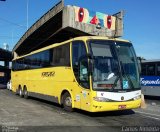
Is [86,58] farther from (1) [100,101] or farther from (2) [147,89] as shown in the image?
(2) [147,89]

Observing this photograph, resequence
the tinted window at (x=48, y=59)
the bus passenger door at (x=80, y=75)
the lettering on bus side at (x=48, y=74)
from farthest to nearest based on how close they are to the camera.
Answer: the lettering on bus side at (x=48, y=74) < the tinted window at (x=48, y=59) < the bus passenger door at (x=80, y=75)

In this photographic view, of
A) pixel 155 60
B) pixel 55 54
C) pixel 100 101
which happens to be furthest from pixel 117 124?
pixel 155 60

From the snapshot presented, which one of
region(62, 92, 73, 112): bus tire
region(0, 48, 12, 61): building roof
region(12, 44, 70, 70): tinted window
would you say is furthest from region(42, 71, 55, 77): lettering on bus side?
region(0, 48, 12, 61): building roof

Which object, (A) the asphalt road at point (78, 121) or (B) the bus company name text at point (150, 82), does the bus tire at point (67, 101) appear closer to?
(A) the asphalt road at point (78, 121)

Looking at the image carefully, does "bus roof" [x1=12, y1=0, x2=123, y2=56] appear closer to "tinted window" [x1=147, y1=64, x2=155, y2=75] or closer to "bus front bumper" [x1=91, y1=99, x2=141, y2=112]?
"tinted window" [x1=147, y1=64, x2=155, y2=75]

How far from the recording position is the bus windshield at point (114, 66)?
43.3 feet

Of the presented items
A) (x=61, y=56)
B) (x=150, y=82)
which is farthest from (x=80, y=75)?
(x=150, y=82)

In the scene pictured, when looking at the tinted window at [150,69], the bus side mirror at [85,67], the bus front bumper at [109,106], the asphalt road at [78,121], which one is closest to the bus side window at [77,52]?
the bus side mirror at [85,67]

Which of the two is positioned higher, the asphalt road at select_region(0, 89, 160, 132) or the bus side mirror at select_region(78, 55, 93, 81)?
the bus side mirror at select_region(78, 55, 93, 81)

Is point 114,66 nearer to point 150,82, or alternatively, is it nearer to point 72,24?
point 150,82

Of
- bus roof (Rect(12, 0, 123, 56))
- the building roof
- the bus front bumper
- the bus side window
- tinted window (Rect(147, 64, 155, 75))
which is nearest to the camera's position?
the bus front bumper

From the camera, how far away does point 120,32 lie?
43.5 meters

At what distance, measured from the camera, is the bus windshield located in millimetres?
13188

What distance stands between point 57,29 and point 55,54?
2601cm
